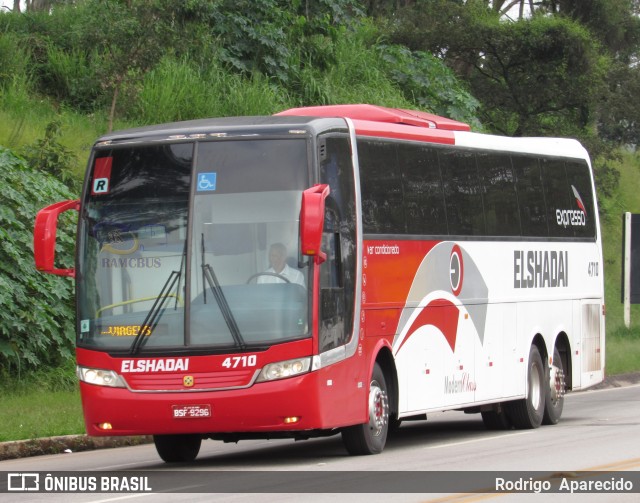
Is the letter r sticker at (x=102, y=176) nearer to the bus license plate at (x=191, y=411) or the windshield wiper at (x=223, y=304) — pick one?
the windshield wiper at (x=223, y=304)

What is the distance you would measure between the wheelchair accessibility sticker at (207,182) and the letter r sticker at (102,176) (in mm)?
981

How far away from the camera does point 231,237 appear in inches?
494

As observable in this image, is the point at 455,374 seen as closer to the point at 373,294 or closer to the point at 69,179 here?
the point at 373,294

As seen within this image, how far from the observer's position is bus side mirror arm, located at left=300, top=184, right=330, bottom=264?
38.5ft

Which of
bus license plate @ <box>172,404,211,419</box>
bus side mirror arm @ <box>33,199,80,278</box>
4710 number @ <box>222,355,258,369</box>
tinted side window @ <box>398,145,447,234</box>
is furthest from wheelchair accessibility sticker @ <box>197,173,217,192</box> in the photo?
tinted side window @ <box>398,145,447,234</box>

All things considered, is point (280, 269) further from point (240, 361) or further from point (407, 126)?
point (407, 126)

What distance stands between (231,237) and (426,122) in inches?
164

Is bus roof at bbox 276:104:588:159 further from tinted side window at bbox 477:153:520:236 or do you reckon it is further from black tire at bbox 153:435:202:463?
black tire at bbox 153:435:202:463

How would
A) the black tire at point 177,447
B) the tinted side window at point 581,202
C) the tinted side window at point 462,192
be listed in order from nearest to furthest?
the black tire at point 177,447
the tinted side window at point 462,192
the tinted side window at point 581,202

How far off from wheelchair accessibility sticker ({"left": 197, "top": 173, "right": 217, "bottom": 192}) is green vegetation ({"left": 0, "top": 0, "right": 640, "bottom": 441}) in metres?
4.06

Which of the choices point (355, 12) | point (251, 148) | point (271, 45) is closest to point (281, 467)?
point (251, 148)

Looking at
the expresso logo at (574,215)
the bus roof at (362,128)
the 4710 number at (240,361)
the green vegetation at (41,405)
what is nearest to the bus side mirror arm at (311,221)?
the 4710 number at (240,361)

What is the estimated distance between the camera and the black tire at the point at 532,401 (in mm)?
17250

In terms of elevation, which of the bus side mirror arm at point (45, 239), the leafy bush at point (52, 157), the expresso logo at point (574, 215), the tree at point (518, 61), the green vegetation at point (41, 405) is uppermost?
the tree at point (518, 61)
